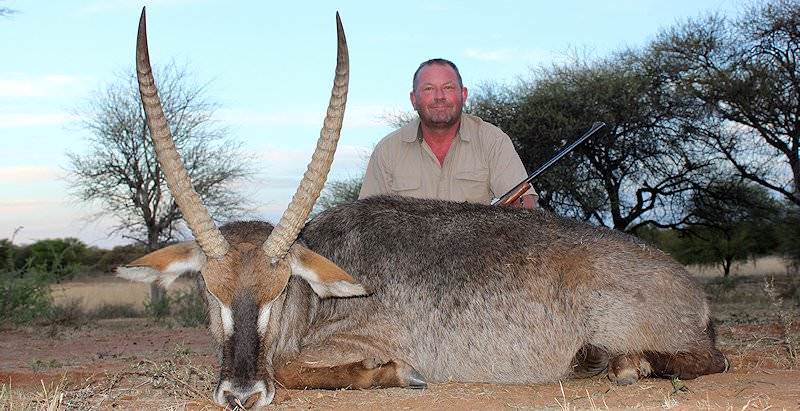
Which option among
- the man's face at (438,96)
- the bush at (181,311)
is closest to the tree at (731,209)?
the bush at (181,311)

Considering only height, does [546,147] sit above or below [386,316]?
above

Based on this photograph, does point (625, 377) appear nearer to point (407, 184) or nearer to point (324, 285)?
point (324, 285)

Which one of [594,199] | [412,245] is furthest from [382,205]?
[594,199]

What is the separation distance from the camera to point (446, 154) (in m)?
8.73

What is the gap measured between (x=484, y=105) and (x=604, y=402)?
21.5 meters

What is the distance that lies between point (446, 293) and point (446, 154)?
9.12ft

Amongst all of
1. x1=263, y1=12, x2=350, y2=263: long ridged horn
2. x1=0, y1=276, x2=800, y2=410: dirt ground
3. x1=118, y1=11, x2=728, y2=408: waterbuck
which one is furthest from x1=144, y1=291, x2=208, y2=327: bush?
x1=263, y1=12, x2=350, y2=263: long ridged horn

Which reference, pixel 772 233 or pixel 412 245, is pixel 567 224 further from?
pixel 772 233

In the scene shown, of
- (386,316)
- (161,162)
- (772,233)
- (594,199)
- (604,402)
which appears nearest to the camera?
(604,402)

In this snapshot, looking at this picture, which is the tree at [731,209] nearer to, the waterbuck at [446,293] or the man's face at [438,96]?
the man's face at [438,96]

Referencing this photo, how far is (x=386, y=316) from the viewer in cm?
609

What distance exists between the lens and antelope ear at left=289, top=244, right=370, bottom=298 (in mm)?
5562

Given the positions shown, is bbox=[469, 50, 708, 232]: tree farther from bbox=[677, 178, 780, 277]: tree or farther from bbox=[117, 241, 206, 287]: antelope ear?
bbox=[117, 241, 206, 287]: antelope ear

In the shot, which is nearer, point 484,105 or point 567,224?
point 567,224
